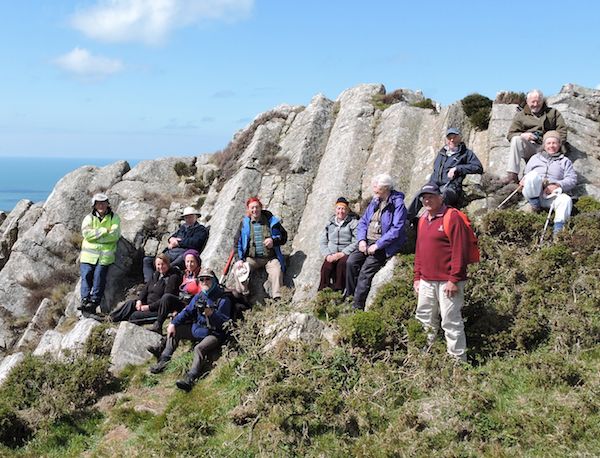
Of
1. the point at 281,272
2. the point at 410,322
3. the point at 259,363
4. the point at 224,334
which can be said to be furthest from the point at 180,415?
the point at 281,272

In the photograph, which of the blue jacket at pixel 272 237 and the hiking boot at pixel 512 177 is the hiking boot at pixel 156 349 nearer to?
the blue jacket at pixel 272 237

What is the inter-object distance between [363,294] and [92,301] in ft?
29.1

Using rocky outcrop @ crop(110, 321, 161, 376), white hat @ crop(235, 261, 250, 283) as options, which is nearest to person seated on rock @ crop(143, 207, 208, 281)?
white hat @ crop(235, 261, 250, 283)

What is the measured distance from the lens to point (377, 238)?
46.3 feet

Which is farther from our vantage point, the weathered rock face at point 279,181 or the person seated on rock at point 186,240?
the weathered rock face at point 279,181

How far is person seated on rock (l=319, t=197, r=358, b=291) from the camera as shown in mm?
14586

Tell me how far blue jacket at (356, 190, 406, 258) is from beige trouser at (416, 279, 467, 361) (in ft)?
9.09

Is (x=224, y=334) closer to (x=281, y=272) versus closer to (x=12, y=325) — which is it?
(x=281, y=272)

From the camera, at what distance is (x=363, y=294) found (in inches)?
531

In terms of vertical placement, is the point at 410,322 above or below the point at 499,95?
below

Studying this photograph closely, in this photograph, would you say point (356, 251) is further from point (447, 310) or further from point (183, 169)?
point (183, 169)

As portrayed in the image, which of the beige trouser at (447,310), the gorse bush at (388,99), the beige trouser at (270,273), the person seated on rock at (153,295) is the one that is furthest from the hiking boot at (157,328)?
the gorse bush at (388,99)

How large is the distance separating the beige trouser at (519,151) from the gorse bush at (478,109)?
162 inches

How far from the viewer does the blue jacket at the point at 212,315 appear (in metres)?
12.7
